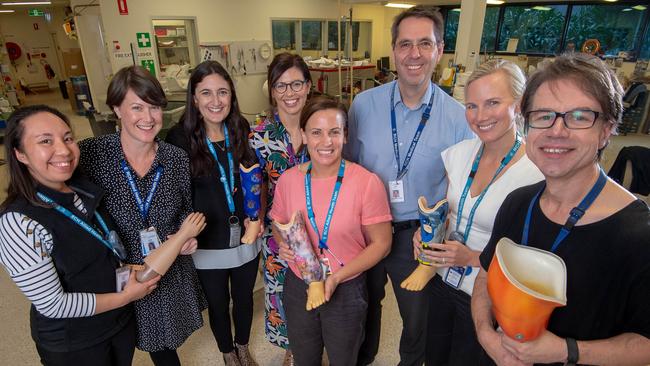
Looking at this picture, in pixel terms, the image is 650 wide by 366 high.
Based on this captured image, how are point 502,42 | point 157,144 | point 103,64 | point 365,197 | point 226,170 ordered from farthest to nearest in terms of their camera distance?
1. point 502,42
2. point 103,64
3. point 226,170
4. point 157,144
5. point 365,197

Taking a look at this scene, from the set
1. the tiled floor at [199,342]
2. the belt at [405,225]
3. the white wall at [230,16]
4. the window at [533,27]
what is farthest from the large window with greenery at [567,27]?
the belt at [405,225]

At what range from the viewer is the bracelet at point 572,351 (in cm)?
87

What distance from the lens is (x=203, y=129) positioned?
1.72m

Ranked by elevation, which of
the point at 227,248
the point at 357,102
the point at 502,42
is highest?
the point at 502,42

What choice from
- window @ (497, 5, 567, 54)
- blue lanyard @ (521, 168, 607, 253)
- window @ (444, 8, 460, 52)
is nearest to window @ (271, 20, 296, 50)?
window @ (444, 8, 460, 52)

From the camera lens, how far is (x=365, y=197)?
4.61 ft

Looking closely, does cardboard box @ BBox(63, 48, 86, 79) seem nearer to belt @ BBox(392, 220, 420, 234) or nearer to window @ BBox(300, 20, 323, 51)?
window @ BBox(300, 20, 323, 51)

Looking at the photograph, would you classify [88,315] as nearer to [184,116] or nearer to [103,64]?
[184,116]

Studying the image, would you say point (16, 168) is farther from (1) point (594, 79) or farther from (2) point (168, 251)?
(1) point (594, 79)

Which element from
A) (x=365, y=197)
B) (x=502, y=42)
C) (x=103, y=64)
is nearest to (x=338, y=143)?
(x=365, y=197)

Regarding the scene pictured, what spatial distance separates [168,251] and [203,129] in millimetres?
614

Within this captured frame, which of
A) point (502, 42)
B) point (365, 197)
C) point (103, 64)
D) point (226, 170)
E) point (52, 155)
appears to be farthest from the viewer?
point (502, 42)

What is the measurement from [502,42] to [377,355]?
10172 mm

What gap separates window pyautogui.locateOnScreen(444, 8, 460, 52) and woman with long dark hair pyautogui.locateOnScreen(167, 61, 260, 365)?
1042 cm
